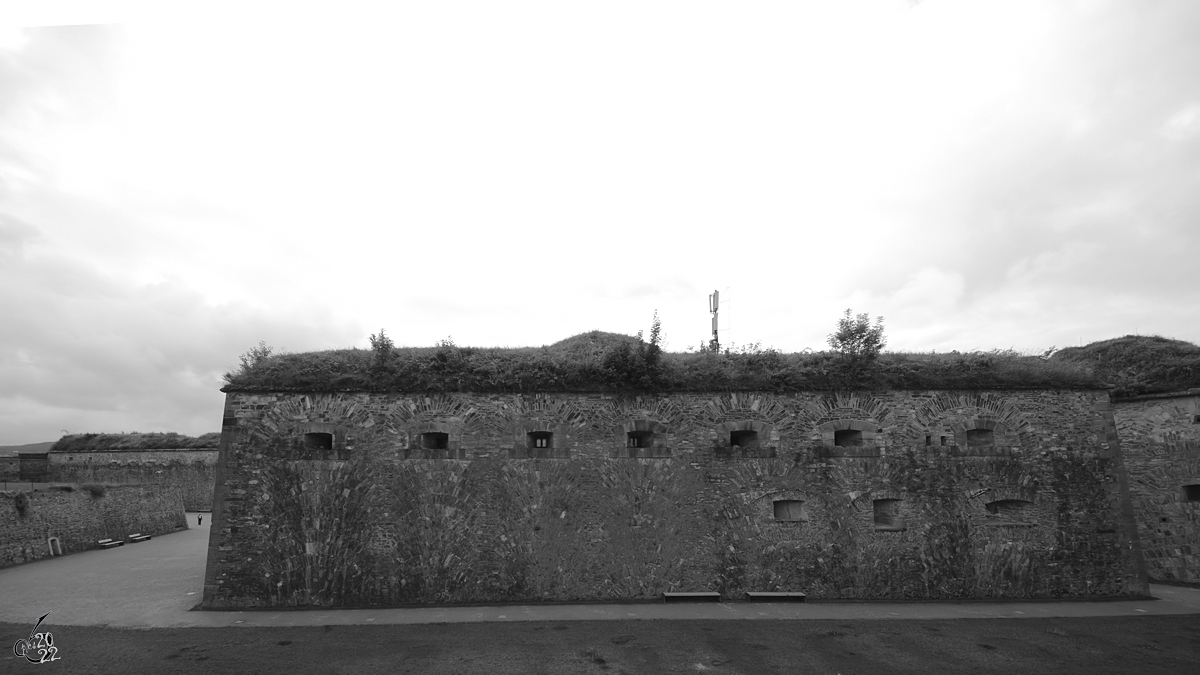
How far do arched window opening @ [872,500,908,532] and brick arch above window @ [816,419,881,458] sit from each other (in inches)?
42.6

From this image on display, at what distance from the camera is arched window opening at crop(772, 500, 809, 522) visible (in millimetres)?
13352

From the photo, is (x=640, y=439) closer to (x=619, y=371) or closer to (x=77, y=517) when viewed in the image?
(x=619, y=371)

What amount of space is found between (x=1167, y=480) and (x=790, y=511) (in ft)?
33.8

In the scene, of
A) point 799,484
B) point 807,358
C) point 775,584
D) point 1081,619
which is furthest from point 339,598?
point 1081,619

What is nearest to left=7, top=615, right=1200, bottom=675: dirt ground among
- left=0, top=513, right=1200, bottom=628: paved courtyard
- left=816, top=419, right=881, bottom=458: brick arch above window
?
left=0, top=513, right=1200, bottom=628: paved courtyard

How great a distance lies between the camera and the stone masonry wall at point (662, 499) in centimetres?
1270

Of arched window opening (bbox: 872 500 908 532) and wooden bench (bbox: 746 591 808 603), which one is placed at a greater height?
arched window opening (bbox: 872 500 908 532)

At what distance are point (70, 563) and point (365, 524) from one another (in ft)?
40.8

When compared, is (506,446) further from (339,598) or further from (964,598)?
(964,598)

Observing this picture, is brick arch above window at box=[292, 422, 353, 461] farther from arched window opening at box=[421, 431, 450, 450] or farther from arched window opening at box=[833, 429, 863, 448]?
arched window opening at box=[833, 429, 863, 448]

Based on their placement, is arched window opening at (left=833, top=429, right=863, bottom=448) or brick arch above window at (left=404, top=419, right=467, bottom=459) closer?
brick arch above window at (left=404, top=419, right=467, bottom=459)

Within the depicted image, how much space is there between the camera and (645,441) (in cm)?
1376

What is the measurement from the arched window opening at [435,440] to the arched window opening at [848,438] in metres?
8.71

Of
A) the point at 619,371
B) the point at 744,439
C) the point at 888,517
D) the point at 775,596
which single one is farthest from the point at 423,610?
the point at 888,517
